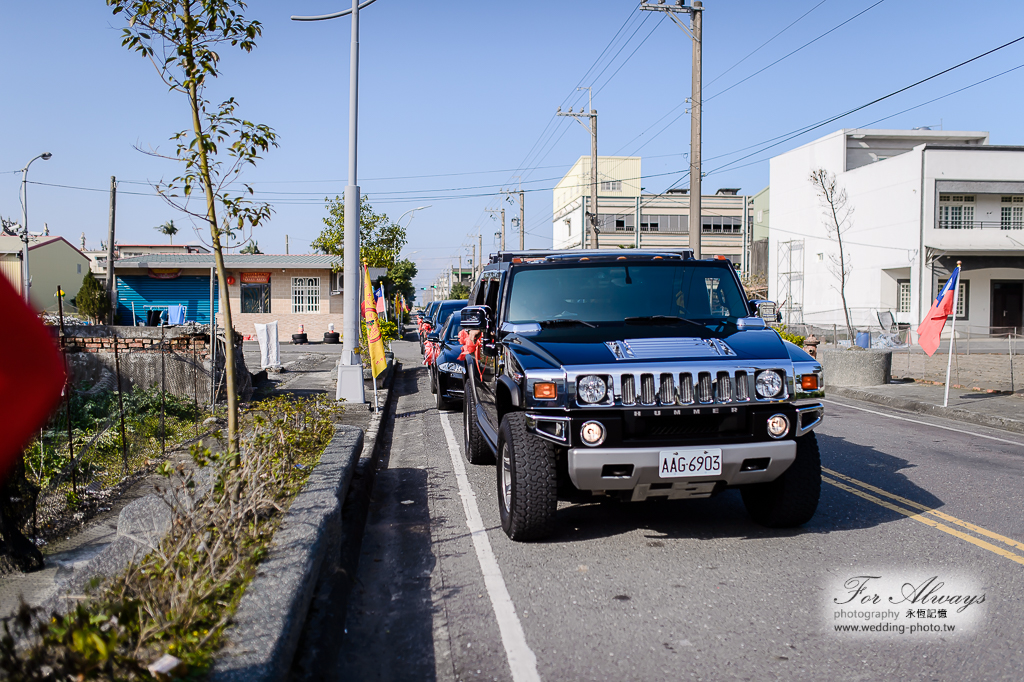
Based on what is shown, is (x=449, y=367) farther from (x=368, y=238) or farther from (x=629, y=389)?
(x=368, y=238)

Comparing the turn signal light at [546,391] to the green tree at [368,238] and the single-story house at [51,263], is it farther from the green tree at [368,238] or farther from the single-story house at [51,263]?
the single-story house at [51,263]

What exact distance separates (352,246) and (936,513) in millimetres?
9750

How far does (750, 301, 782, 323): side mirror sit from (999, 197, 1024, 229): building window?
41.8m

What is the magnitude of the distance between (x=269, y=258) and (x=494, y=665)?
35346 millimetres

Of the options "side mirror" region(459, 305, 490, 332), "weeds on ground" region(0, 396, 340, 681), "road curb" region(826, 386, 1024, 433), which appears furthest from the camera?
"road curb" region(826, 386, 1024, 433)

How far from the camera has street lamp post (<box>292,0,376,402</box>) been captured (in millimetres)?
13039

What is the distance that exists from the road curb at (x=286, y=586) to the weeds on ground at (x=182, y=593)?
0.07 metres

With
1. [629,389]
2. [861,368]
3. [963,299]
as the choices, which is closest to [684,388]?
[629,389]

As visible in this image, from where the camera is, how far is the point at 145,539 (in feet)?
14.4

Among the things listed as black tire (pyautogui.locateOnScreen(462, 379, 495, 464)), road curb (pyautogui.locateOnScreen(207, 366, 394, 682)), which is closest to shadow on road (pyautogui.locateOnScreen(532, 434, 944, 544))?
black tire (pyautogui.locateOnScreen(462, 379, 495, 464))

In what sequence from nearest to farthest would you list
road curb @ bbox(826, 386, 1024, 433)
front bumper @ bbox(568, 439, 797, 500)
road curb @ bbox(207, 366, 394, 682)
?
road curb @ bbox(207, 366, 394, 682) < front bumper @ bbox(568, 439, 797, 500) < road curb @ bbox(826, 386, 1024, 433)

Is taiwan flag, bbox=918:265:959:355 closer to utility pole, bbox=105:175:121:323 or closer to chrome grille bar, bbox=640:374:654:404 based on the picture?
chrome grille bar, bbox=640:374:654:404

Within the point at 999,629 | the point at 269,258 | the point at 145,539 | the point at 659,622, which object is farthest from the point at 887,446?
the point at 269,258

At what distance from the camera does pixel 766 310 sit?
23.0ft
